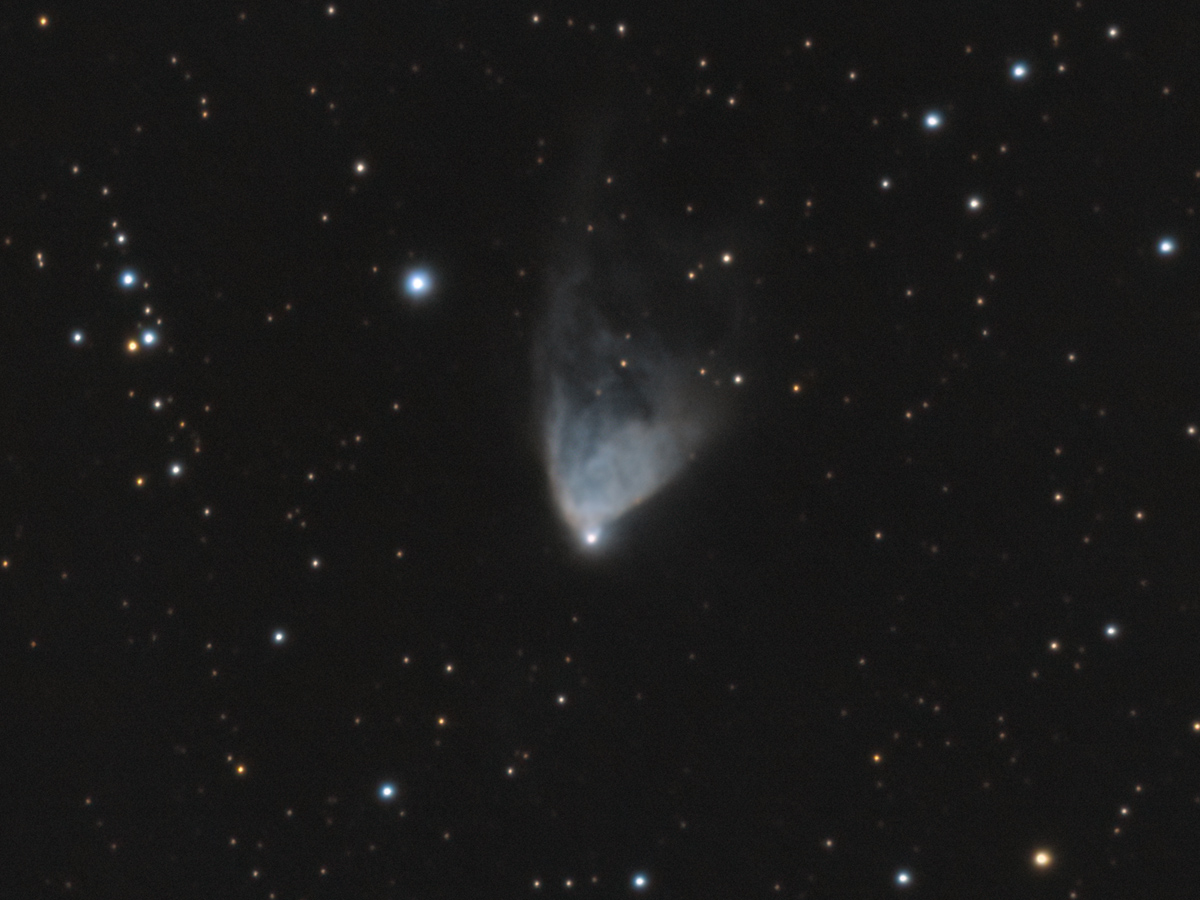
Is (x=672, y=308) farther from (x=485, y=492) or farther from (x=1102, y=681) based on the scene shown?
(x=1102, y=681)

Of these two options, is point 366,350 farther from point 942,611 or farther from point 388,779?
point 942,611

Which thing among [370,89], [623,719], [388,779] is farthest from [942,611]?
[370,89]

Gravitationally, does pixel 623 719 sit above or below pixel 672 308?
below

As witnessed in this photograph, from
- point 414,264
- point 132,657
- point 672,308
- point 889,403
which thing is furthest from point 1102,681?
point 132,657

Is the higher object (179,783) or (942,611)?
(179,783)

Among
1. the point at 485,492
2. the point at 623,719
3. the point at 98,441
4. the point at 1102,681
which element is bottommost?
the point at 1102,681

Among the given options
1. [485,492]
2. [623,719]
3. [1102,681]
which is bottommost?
[1102,681]
